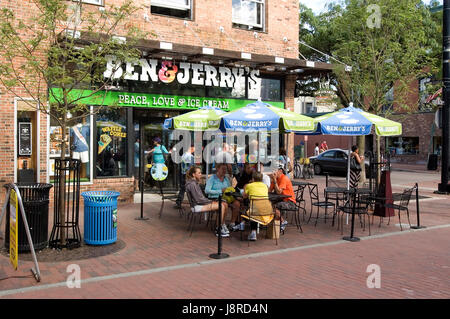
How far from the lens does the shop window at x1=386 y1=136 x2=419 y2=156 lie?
3722cm

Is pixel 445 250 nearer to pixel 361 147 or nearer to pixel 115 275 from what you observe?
pixel 115 275

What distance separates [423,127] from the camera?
118 ft

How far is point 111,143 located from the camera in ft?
41.7

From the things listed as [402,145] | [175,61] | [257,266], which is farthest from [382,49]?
[402,145]

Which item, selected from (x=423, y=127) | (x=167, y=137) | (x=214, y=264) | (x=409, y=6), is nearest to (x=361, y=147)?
(x=409, y=6)

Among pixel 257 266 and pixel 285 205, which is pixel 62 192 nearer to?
pixel 257 266

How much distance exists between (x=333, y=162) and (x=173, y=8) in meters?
13.1

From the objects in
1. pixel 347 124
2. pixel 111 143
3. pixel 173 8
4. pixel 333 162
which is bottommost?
pixel 333 162

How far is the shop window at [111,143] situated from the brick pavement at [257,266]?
358 cm

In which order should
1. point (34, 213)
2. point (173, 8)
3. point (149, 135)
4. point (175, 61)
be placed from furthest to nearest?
point (149, 135) < point (173, 8) < point (175, 61) < point (34, 213)

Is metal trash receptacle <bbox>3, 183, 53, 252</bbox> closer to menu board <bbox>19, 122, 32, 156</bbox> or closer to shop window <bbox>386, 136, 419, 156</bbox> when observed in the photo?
→ menu board <bbox>19, 122, 32, 156</bbox>

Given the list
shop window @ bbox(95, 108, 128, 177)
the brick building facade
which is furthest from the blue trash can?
shop window @ bbox(95, 108, 128, 177)
